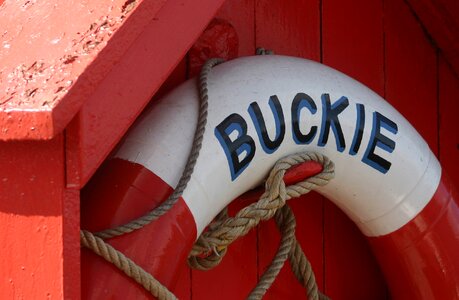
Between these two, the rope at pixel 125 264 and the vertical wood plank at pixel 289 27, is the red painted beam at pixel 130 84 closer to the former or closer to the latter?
the rope at pixel 125 264

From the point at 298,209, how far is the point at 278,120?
0.43m

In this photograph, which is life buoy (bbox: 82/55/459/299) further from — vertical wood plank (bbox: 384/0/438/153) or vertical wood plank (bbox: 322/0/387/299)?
vertical wood plank (bbox: 384/0/438/153)

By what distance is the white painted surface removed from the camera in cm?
131

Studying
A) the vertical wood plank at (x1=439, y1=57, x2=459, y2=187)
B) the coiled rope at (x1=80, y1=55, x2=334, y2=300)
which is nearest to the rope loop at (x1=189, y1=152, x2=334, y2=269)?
the coiled rope at (x1=80, y1=55, x2=334, y2=300)

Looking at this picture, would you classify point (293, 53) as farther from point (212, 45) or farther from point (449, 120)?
point (449, 120)

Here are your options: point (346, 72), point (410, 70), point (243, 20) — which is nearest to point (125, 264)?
point (243, 20)

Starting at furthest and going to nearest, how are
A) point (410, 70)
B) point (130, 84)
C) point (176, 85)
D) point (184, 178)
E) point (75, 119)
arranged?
1. point (410, 70)
2. point (176, 85)
3. point (184, 178)
4. point (130, 84)
5. point (75, 119)

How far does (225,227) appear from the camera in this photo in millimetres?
1366

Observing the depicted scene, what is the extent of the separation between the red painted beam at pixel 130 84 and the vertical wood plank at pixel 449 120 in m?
1.00

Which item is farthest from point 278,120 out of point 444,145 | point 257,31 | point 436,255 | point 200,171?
point 444,145

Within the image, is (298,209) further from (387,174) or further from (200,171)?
(200,171)

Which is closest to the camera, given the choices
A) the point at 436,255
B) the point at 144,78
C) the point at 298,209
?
the point at 144,78

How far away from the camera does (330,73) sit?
5.05 feet

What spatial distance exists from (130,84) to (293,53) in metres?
0.79
